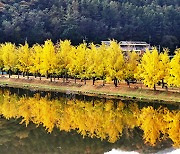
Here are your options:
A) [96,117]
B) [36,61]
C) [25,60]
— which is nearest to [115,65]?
[36,61]

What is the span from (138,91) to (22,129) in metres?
22.7

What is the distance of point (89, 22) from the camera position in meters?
122

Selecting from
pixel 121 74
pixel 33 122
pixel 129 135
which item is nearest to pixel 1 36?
pixel 121 74

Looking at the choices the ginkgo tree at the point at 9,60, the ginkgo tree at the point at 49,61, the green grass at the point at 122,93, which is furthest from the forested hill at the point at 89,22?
the green grass at the point at 122,93

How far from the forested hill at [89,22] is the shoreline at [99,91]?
132 feet

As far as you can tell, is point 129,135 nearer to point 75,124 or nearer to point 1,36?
point 75,124

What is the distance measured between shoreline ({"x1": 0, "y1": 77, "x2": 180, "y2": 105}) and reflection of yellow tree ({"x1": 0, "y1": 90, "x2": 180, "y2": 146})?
4912 mm

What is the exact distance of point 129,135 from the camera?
121 feet

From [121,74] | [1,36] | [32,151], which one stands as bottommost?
[32,151]

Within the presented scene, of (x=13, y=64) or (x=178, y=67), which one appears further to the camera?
(x=13, y=64)

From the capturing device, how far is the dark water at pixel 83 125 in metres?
33.3

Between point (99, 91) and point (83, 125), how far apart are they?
21.8 m

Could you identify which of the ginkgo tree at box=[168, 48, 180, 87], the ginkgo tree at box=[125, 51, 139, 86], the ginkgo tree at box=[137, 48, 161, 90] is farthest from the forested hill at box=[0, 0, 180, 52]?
the ginkgo tree at box=[168, 48, 180, 87]

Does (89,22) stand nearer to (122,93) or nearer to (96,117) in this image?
(122,93)
